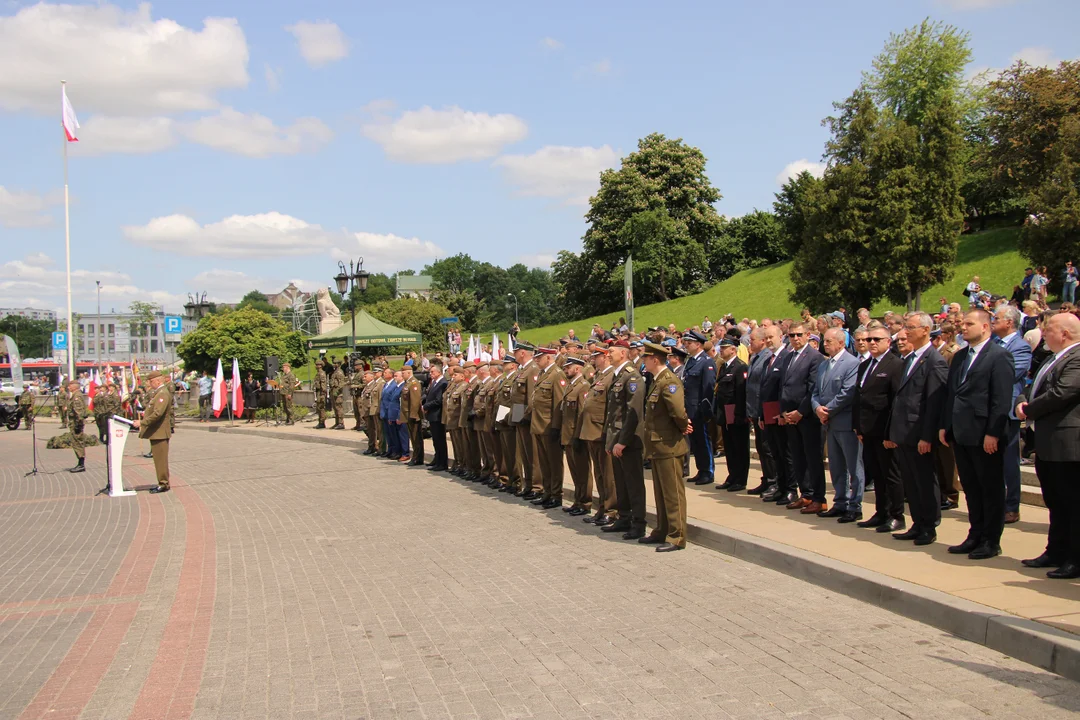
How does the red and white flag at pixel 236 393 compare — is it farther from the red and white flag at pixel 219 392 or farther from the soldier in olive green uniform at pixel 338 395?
the soldier in olive green uniform at pixel 338 395

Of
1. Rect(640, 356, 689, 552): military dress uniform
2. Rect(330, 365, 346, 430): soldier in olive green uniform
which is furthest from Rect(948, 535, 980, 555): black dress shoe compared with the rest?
Rect(330, 365, 346, 430): soldier in olive green uniform

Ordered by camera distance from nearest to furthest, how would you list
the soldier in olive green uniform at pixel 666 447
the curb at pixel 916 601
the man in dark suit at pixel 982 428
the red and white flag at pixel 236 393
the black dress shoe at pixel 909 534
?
the curb at pixel 916 601 < the man in dark suit at pixel 982 428 < the black dress shoe at pixel 909 534 < the soldier in olive green uniform at pixel 666 447 < the red and white flag at pixel 236 393

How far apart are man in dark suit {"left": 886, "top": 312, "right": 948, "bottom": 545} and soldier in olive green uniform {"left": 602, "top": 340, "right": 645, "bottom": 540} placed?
264cm

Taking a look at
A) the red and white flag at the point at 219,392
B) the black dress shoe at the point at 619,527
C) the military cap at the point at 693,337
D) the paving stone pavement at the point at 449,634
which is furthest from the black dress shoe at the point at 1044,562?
the red and white flag at the point at 219,392

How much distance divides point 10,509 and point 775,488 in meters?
11.8

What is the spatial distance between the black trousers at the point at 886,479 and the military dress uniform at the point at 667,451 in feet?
6.15

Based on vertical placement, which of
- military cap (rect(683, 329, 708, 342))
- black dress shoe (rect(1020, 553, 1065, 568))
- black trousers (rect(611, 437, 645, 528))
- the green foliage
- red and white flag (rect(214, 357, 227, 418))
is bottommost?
black dress shoe (rect(1020, 553, 1065, 568))

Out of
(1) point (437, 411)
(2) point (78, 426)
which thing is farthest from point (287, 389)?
(1) point (437, 411)

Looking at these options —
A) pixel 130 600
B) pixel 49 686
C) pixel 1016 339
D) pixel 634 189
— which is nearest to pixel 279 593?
pixel 130 600

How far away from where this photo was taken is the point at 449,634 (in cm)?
615

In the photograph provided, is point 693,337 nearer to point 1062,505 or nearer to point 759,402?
point 759,402

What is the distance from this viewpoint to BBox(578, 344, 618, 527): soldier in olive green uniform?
10227 mm

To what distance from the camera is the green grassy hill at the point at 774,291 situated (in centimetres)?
4059

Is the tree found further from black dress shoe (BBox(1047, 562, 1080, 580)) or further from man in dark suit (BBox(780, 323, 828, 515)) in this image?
black dress shoe (BBox(1047, 562, 1080, 580))
